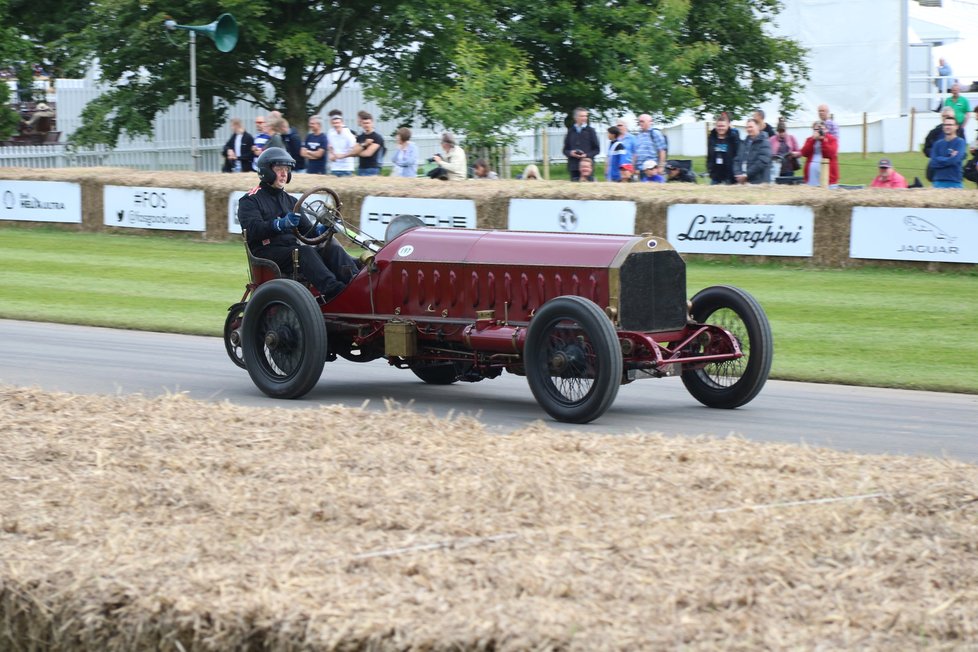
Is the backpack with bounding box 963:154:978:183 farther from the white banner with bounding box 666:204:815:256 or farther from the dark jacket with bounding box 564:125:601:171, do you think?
the dark jacket with bounding box 564:125:601:171

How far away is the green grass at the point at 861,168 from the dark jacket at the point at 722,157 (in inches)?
283

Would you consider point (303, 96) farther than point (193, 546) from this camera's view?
Yes

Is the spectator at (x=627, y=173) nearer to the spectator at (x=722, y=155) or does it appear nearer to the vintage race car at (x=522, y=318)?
the spectator at (x=722, y=155)

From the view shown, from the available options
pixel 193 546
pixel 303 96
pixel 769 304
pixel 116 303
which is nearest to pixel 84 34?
pixel 303 96

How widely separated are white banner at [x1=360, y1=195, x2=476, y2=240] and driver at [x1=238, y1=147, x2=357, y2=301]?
8.70 meters

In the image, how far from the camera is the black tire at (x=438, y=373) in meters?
10.2

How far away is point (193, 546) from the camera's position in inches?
174

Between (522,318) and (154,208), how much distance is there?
14.8 metres

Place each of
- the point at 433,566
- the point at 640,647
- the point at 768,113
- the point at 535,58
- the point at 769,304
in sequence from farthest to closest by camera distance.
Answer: the point at 768,113 → the point at 535,58 → the point at 769,304 → the point at 433,566 → the point at 640,647

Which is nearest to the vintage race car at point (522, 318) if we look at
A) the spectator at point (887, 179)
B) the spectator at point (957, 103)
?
the spectator at point (887, 179)

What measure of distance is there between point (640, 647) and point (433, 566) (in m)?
0.84

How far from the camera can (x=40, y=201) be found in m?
23.8

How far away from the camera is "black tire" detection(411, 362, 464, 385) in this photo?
10.2 m

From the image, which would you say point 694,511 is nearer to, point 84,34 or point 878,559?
point 878,559
